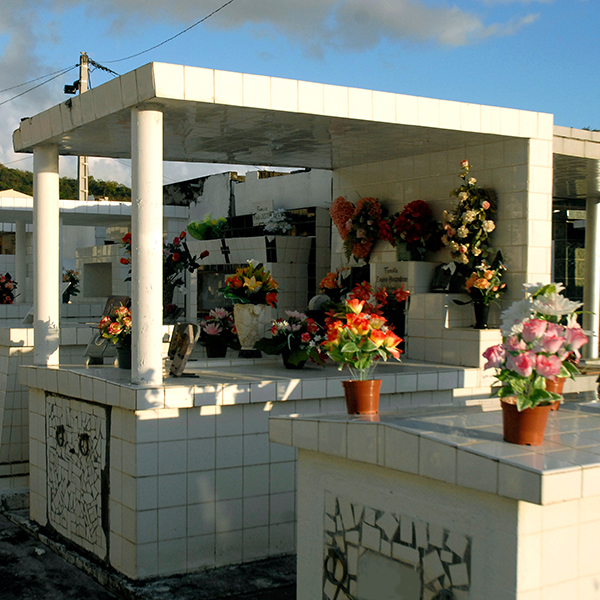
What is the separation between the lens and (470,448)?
3373mm

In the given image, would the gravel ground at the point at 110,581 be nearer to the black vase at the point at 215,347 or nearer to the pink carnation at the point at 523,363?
the black vase at the point at 215,347

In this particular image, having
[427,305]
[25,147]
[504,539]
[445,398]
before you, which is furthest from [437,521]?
[25,147]

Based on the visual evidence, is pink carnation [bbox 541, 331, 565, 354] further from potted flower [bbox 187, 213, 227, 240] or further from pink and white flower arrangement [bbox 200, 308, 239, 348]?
potted flower [bbox 187, 213, 227, 240]

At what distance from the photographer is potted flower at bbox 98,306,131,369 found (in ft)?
22.2

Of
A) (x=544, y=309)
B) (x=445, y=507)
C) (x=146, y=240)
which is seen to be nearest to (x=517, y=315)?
(x=544, y=309)

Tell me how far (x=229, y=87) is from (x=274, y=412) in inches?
100.0

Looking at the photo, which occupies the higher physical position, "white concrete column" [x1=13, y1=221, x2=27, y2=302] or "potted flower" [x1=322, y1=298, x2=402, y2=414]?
"white concrete column" [x1=13, y1=221, x2=27, y2=302]

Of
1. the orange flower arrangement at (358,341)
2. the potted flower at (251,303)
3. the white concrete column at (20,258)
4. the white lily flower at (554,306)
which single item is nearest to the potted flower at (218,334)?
the potted flower at (251,303)

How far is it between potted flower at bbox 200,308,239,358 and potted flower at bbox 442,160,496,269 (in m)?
2.39

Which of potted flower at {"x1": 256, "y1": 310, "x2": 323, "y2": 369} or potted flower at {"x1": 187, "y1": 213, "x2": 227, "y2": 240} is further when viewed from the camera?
potted flower at {"x1": 187, "y1": 213, "x2": 227, "y2": 240}

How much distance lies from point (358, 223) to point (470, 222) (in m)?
1.81

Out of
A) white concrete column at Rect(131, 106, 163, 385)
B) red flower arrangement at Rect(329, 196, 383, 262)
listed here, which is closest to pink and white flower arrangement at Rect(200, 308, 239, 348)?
red flower arrangement at Rect(329, 196, 383, 262)

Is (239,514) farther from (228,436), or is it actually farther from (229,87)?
(229,87)

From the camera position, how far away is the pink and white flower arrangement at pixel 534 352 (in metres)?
3.51
